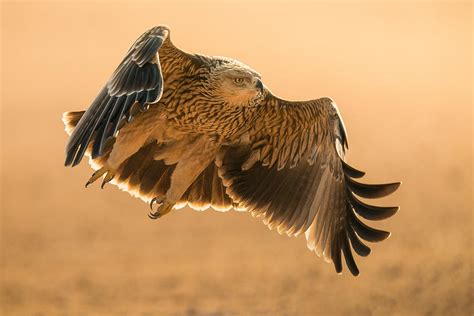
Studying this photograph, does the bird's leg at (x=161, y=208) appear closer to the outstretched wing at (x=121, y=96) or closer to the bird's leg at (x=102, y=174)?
the bird's leg at (x=102, y=174)

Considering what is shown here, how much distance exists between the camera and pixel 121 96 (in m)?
6.64

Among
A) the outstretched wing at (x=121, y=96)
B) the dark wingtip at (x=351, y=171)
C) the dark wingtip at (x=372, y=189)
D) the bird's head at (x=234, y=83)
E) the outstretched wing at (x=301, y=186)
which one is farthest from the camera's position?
the outstretched wing at (x=301, y=186)

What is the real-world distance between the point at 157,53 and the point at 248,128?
1277 millimetres

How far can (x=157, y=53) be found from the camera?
22.4 ft

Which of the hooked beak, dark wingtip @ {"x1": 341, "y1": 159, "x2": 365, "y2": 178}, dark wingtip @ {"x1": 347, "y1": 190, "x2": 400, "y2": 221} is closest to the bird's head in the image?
the hooked beak

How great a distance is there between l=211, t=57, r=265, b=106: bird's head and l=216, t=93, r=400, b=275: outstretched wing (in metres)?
0.46

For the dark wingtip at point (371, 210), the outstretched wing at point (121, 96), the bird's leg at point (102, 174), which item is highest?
the outstretched wing at point (121, 96)

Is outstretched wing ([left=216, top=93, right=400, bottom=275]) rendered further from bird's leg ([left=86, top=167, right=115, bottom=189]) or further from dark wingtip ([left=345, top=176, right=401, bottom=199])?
bird's leg ([left=86, top=167, right=115, bottom=189])

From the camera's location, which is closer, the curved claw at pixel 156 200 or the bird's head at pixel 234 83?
the bird's head at pixel 234 83

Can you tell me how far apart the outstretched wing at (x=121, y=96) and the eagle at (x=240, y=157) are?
41 centimetres

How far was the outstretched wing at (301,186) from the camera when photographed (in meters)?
7.86

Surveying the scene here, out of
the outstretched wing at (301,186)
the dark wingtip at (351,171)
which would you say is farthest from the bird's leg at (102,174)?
the dark wingtip at (351,171)

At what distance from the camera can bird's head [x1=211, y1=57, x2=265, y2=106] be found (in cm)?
736

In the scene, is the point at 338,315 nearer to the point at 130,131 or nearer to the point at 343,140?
the point at 343,140
